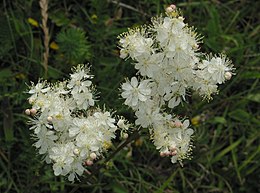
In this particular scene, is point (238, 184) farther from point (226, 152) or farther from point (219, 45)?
point (219, 45)

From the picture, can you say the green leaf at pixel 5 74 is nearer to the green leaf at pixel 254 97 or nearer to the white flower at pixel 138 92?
the white flower at pixel 138 92

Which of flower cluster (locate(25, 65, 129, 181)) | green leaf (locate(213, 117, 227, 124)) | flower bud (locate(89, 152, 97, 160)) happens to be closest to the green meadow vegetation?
green leaf (locate(213, 117, 227, 124))

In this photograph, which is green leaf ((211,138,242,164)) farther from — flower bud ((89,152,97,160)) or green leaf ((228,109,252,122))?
flower bud ((89,152,97,160))

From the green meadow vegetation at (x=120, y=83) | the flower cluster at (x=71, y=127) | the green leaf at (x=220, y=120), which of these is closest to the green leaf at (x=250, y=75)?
the green meadow vegetation at (x=120, y=83)

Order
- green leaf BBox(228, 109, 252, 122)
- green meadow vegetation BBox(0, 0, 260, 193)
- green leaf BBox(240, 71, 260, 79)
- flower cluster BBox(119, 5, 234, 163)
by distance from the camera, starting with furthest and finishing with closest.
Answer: green leaf BBox(228, 109, 252, 122) < green leaf BBox(240, 71, 260, 79) < green meadow vegetation BBox(0, 0, 260, 193) < flower cluster BBox(119, 5, 234, 163)

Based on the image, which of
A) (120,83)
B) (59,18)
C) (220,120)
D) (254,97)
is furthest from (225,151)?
(59,18)

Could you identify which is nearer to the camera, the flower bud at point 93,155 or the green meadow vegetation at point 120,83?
the flower bud at point 93,155
